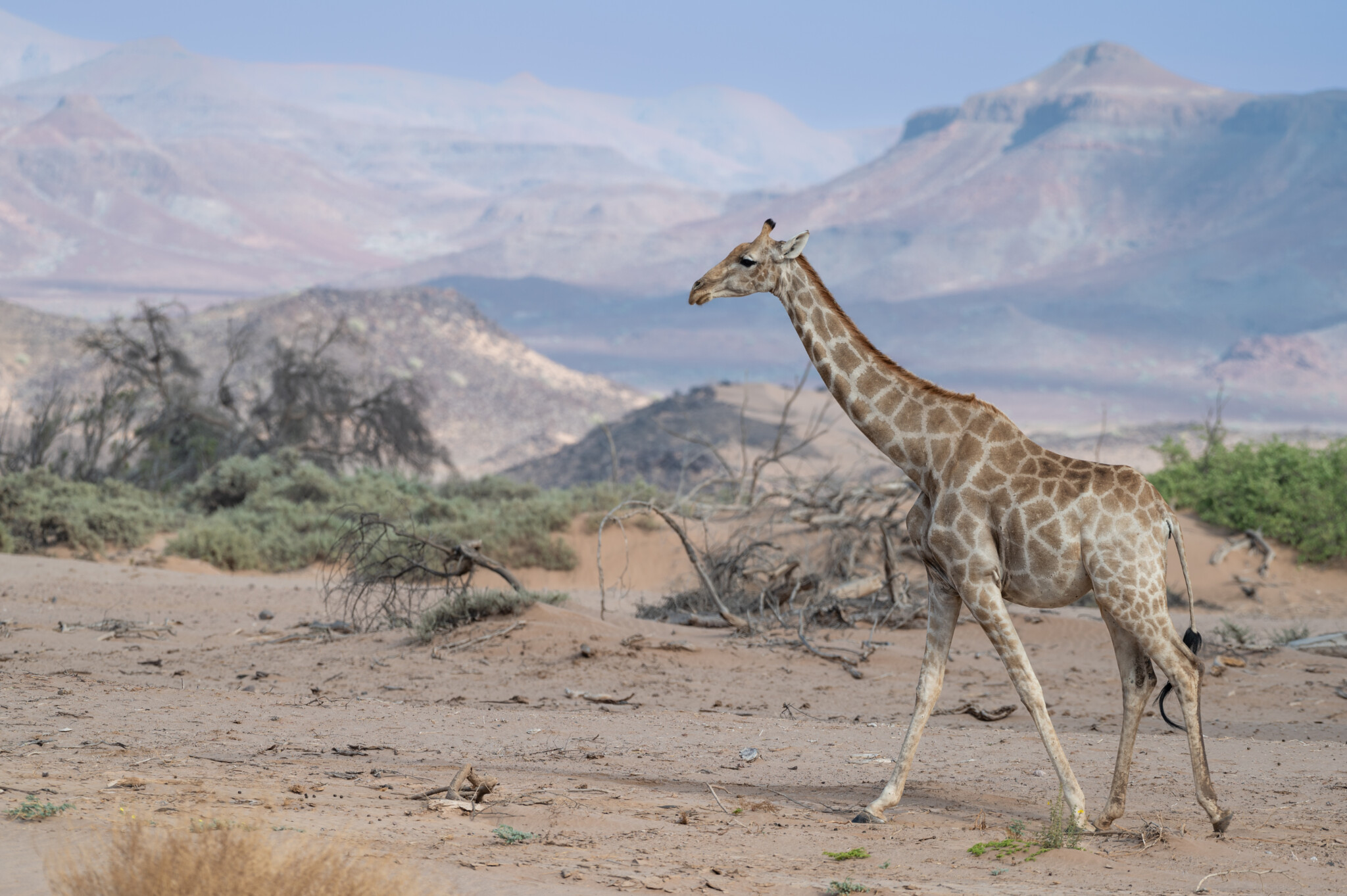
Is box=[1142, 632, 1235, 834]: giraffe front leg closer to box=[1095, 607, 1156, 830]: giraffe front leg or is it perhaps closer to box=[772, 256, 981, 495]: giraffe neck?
box=[1095, 607, 1156, 830]: giraffe front leg

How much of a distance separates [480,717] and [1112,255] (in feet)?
563

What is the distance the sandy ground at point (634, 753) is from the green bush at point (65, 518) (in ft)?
12.9

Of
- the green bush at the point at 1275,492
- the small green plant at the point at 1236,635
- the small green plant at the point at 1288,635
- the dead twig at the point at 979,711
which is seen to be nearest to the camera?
the dead twig at the point at 979,711

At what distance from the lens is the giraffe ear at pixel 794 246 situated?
18.3 feet

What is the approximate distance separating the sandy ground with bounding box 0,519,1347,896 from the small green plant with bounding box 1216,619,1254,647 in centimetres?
29

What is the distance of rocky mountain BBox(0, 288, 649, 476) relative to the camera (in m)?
49.5

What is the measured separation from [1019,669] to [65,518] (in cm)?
1539

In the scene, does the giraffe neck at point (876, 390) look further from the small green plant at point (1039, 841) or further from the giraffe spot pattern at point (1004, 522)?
the small green plant at point (1039, 841)

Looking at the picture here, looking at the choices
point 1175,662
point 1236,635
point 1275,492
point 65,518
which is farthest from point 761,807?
point 65,518

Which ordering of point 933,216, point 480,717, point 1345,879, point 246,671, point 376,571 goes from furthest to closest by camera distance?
1. point 933,216
2. point 376,571
3. point 246,671
4. point 480,717
5. point 1345,879

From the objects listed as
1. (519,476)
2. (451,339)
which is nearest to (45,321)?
(451,339)

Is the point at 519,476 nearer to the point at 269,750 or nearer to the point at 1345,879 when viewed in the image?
the point at 269,750

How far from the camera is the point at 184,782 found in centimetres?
538

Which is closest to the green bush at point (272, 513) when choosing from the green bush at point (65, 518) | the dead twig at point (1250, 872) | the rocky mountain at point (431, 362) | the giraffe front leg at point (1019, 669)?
the green bush at point (65, 518)
